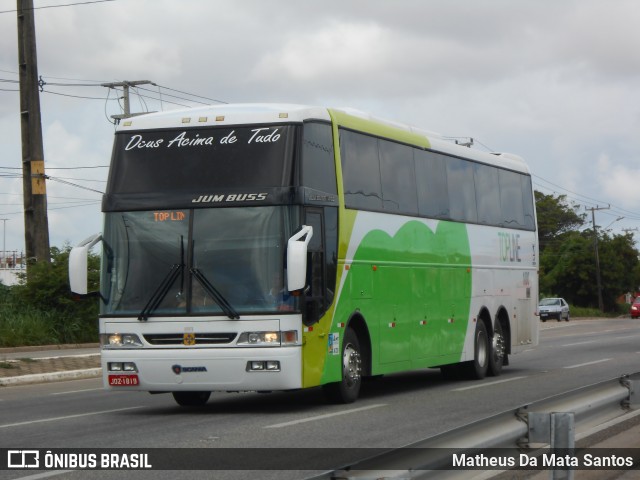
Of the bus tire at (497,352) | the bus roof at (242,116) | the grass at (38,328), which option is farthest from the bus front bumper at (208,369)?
the grass at (38,328)

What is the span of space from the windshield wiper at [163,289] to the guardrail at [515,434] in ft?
19.8

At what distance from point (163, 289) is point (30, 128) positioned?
19590 millimetres

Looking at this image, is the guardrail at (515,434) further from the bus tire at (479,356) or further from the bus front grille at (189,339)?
the bus tire at (479,356)

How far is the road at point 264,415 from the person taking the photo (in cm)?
1187

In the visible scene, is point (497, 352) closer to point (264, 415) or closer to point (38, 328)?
point (264, 415)

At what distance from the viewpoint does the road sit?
11.9 m

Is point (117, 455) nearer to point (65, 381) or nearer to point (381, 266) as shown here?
point (381, 266)

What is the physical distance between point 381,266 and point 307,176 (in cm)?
Answer: 270

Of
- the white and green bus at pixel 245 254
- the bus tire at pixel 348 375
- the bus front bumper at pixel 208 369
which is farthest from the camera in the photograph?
the bus tire at pixel 348 375

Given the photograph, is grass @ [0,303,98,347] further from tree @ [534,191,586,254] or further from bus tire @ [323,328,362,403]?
tree @ [534,191,586,254]

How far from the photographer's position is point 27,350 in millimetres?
32250

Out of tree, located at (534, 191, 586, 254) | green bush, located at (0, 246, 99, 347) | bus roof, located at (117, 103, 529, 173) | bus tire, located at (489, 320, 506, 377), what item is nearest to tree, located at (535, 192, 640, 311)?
tree, located at (534, 191, 586, 254)

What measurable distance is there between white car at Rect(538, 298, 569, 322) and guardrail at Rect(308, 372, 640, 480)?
65393 mm

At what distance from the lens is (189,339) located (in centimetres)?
1446
